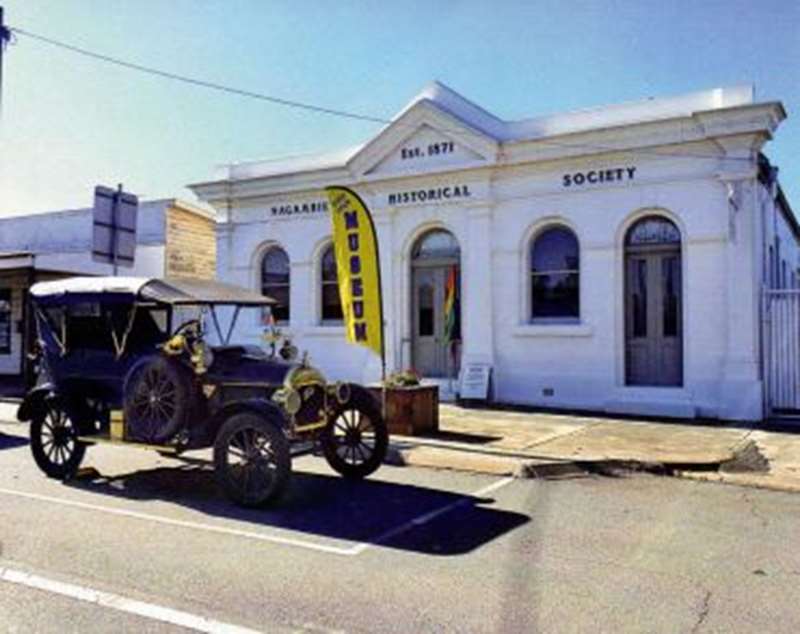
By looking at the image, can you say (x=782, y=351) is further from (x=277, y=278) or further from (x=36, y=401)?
(x=36, y=401)

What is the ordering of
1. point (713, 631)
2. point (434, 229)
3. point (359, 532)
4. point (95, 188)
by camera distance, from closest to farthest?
point (713, 631), point (359, 532), point (95, 188), point (434, 229)

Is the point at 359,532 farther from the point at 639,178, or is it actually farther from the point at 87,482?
the point at 639,178

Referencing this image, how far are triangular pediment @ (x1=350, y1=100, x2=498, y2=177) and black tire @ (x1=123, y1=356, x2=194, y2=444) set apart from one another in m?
8.84

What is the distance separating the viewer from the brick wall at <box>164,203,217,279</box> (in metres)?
23.8

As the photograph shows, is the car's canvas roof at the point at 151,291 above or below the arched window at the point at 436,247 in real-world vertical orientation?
below

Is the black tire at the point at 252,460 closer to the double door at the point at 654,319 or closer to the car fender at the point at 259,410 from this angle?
the car fender at the point at 259,410

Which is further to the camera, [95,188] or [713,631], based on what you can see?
[95,188]

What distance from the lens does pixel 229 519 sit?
21.6 feet

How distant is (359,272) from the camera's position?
415 inches

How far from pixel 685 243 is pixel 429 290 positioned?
5.18 metres

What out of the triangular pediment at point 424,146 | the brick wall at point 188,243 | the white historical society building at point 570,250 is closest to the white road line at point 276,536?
the white historical society building at point 570,250

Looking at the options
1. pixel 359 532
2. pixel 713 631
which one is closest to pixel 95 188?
pixel 359 532

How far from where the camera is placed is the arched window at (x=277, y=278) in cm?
1788

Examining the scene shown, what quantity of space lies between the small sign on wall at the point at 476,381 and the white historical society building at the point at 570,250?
0.12 meters
